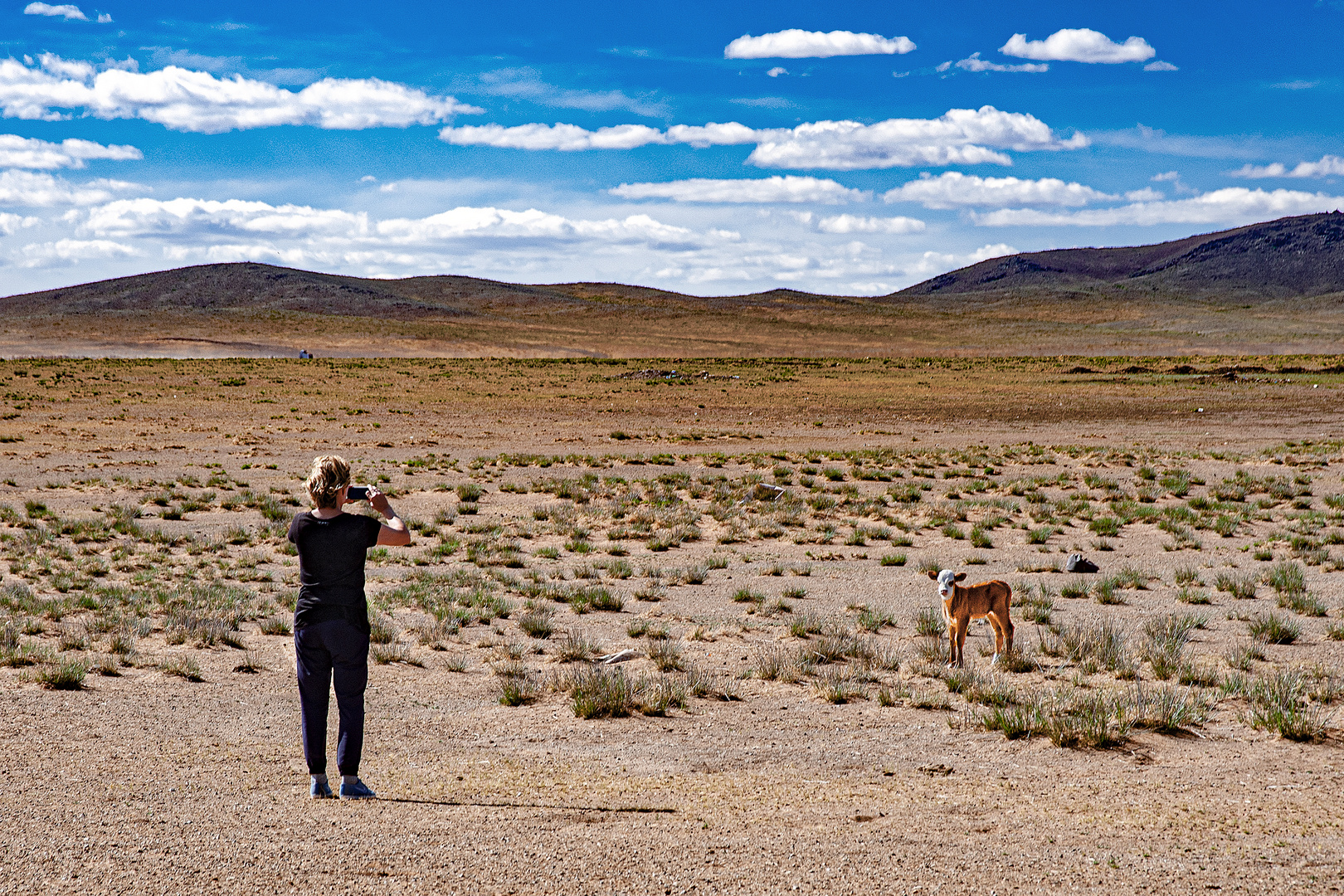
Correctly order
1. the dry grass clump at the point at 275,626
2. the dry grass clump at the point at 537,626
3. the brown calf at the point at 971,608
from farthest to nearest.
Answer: the dry grass clump at the point at 537,626 < the dry grass clump at the point at 275,626 < the brown calf at the point at 971,608

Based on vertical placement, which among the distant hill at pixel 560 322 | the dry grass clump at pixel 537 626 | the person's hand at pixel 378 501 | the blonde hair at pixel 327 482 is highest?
the distant hill at pixel 560 322

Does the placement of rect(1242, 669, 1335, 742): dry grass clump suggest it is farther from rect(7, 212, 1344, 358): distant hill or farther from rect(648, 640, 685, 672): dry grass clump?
rect(7, 212, 1344, 358): distant hill

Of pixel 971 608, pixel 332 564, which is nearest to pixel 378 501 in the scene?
pixel 332 564

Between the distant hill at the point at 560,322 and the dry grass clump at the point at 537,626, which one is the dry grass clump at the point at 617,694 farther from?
the distant hill at the point at 560,322

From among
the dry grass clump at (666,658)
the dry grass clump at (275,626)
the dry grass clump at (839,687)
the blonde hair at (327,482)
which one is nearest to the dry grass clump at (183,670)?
the dry grass clump at (275,626)

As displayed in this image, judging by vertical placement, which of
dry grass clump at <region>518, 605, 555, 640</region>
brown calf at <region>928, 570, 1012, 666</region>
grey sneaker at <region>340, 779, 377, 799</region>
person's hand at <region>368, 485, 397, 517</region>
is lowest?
dry grass clump at <region>518, 605, 555, 640</region>

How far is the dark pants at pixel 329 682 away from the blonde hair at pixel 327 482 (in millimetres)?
607

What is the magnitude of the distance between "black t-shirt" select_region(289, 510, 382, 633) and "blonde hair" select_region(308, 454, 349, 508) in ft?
0.39

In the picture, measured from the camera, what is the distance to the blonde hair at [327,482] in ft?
16.4

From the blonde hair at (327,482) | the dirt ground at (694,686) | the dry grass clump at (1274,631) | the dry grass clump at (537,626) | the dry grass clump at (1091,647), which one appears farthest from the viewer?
the dry grass clump at (537,626)

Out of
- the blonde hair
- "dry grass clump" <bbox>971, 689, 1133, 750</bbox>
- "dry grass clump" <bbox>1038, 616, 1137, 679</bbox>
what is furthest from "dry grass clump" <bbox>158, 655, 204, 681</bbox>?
"dry grass clump" <bbox>1038, 616, 1137, 679</bbox>

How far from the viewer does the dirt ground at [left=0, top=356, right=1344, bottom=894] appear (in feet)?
15.5

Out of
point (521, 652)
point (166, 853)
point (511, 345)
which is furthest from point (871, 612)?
point (511, 345)

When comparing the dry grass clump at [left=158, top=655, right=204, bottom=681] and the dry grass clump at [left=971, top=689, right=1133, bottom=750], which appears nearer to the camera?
the dry grass clump at [left=971, top=689, right=1133, bottom=750]
